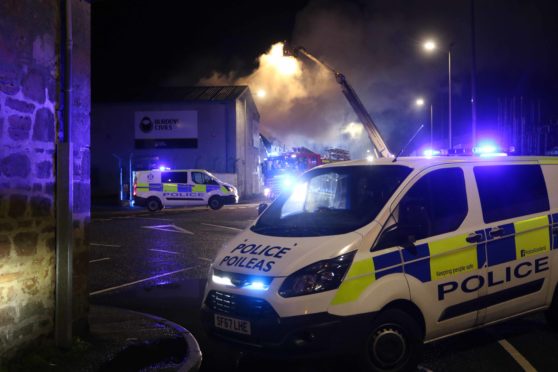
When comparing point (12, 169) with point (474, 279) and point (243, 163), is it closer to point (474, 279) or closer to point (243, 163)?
point (474, 279)

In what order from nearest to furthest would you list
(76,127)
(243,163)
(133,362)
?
(133,362) → (76,127) → (243,163)

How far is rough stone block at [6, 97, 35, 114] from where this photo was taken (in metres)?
4.90

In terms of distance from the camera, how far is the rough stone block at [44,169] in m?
5.22

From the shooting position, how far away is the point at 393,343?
4609 millimetres

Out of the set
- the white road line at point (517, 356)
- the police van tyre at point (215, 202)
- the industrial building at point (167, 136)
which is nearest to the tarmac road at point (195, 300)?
the white road line at point (517, 356)

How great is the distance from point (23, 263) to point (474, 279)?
3973 mm

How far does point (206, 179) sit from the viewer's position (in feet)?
86.4

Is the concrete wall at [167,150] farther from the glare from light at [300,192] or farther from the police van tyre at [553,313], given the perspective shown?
the police van tyre at [553,313]

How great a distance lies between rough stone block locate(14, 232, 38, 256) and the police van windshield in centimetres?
199

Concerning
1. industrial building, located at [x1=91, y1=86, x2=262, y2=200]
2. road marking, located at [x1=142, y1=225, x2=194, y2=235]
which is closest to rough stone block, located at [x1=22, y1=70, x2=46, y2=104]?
road marking, located at [x1=142, y1=225, x2=194, y2=235]

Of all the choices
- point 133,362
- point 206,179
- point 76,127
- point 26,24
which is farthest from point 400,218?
point 206,179

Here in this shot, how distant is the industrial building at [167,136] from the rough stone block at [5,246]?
32413mm

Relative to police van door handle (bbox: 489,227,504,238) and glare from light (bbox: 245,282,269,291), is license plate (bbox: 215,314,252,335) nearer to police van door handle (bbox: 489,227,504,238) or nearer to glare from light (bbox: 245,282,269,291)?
glare from light (bbox: 245,282,269,291)

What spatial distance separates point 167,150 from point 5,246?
1332 inches
